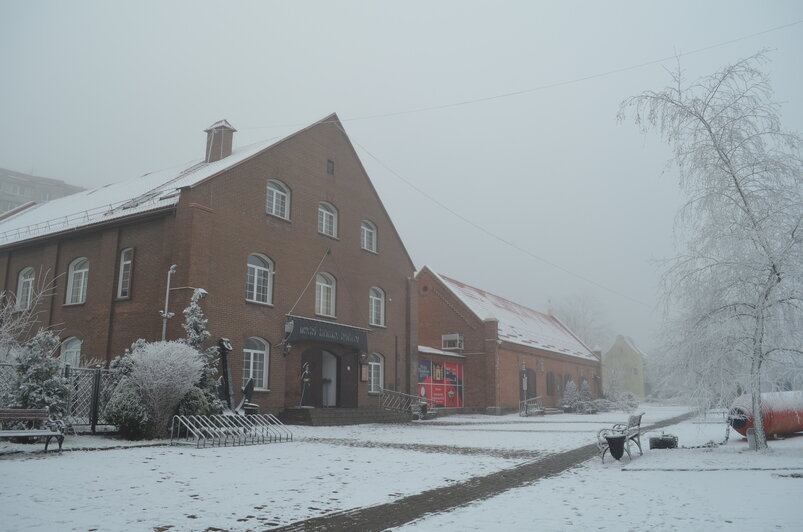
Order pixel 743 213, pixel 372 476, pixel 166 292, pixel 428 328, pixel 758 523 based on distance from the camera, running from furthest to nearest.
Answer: pixel 428 328 → pixel 166 292 → pixel 743 213 → pixel 372 476 → pixel 758 523

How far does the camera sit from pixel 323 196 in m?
26.4

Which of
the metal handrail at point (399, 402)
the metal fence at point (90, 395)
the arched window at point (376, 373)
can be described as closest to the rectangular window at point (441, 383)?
the metal handrail at point (399, 402)

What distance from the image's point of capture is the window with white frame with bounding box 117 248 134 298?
2184 cm

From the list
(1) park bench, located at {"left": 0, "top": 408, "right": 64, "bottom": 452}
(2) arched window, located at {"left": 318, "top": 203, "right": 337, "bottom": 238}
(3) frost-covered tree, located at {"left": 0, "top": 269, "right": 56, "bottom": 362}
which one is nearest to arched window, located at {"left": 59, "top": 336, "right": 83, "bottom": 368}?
(3) frost-covered tree, located at {"left": 0, "top": 269, "right": 56, "bottom": 362}

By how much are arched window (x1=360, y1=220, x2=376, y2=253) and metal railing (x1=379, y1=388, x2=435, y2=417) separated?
6.82 m

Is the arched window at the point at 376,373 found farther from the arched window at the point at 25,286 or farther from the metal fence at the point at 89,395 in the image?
the arched window at the point at 25,286

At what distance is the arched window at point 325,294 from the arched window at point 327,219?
191cm

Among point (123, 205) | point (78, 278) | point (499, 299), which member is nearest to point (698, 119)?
point (123, 205)

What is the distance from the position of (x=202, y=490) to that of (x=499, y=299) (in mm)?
43252

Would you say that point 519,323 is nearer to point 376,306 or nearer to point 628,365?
point 376,306

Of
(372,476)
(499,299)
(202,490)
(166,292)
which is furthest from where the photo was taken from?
(499,299)

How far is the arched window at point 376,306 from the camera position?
94.8 feet

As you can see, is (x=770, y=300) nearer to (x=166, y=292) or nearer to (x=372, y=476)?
(x=372, y=476)

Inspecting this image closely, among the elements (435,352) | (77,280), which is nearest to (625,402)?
(435,352)
